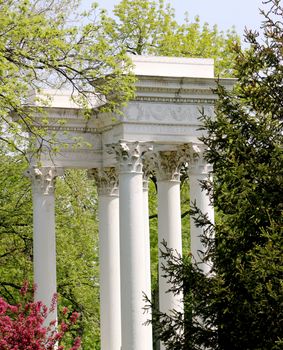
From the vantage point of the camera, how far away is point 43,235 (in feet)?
196

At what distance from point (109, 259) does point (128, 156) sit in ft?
30.5

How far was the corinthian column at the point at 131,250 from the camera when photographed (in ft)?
178

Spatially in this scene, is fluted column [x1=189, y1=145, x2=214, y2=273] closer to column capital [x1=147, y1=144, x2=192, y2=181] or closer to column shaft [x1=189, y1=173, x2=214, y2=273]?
column shaft [x1=189, y1=173, x2=214, y2=273]

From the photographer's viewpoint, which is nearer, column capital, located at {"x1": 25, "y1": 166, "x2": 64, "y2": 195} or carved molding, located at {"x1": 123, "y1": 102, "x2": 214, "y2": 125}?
carved molding, located at {"x1": 123, "y1": 102, "x2": 214, "y2": 125}

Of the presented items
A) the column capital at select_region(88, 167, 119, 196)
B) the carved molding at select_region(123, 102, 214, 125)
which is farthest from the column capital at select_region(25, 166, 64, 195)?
the carved molding at select_region(123, 102, 214, 125)

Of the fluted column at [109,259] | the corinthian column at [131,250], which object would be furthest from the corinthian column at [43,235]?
the corinthian column at [131,250]

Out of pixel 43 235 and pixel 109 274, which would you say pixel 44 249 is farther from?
pixel 109 274

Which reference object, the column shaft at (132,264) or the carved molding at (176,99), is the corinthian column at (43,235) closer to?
the column shaft at (132,264)

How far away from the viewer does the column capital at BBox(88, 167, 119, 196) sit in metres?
62.8

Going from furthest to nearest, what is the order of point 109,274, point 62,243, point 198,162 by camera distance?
1. point 62,243
2. point 109,274
3. point 198,162

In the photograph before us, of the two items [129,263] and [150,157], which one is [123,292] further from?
[150,157]

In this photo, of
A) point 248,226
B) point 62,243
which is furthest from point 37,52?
point 62,243

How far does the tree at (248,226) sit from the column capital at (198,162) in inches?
545

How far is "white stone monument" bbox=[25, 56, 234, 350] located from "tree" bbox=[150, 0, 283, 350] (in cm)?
1089
